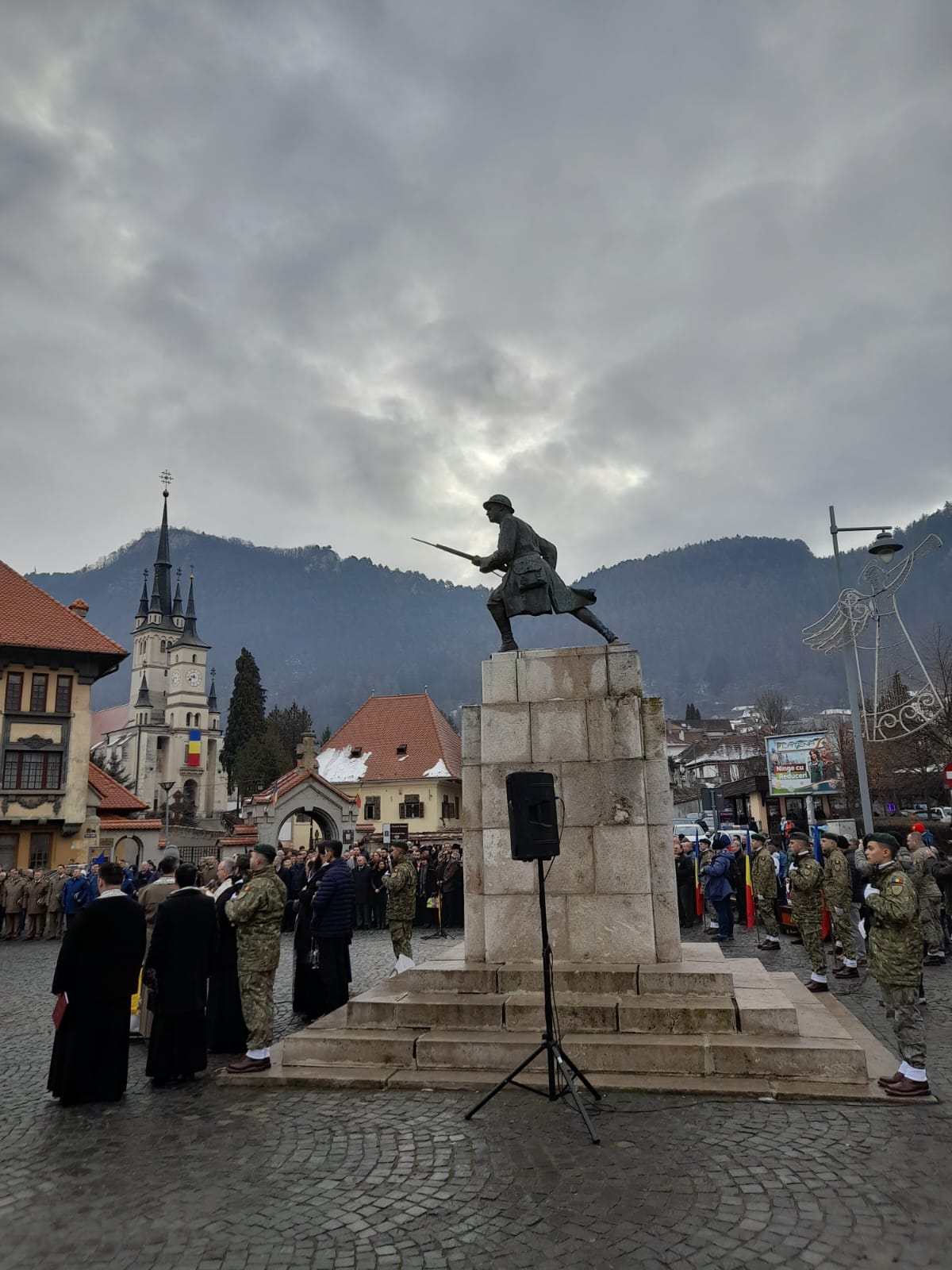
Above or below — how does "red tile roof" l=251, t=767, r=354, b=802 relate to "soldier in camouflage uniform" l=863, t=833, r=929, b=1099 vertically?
above

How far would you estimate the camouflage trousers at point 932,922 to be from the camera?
37.4ft

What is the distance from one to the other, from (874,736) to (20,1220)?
19.1 meters

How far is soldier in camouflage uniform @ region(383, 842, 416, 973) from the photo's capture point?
12266 mm

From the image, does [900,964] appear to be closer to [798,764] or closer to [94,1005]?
[94,1005]

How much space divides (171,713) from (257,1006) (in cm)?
10370

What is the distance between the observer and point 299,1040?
786 cm

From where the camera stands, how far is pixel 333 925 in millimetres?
10125

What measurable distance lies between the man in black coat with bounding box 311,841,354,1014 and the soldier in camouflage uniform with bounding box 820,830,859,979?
6.52m

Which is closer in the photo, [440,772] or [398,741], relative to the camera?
[440,772]

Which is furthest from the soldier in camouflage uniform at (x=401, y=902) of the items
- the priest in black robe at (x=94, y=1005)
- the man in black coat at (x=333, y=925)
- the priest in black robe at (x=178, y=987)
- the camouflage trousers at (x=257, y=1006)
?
the priest in black robe at (x=94, y=1005)

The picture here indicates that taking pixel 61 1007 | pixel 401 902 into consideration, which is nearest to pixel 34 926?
pixel 401 902

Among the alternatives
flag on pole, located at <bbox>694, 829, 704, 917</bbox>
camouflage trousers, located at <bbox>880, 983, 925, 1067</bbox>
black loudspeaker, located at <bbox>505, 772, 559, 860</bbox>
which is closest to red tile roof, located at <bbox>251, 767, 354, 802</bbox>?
flag on pole, located at <bbox>694, 829, 704, 917</bbox>

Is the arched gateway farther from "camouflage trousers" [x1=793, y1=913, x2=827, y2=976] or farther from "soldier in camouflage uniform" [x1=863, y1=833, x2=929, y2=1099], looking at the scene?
"soldier in camouflage uniform" [x1=863, y1=833, x2=929, y2=1099]

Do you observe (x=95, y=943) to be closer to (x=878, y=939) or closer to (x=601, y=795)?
(x=601, y=795)
